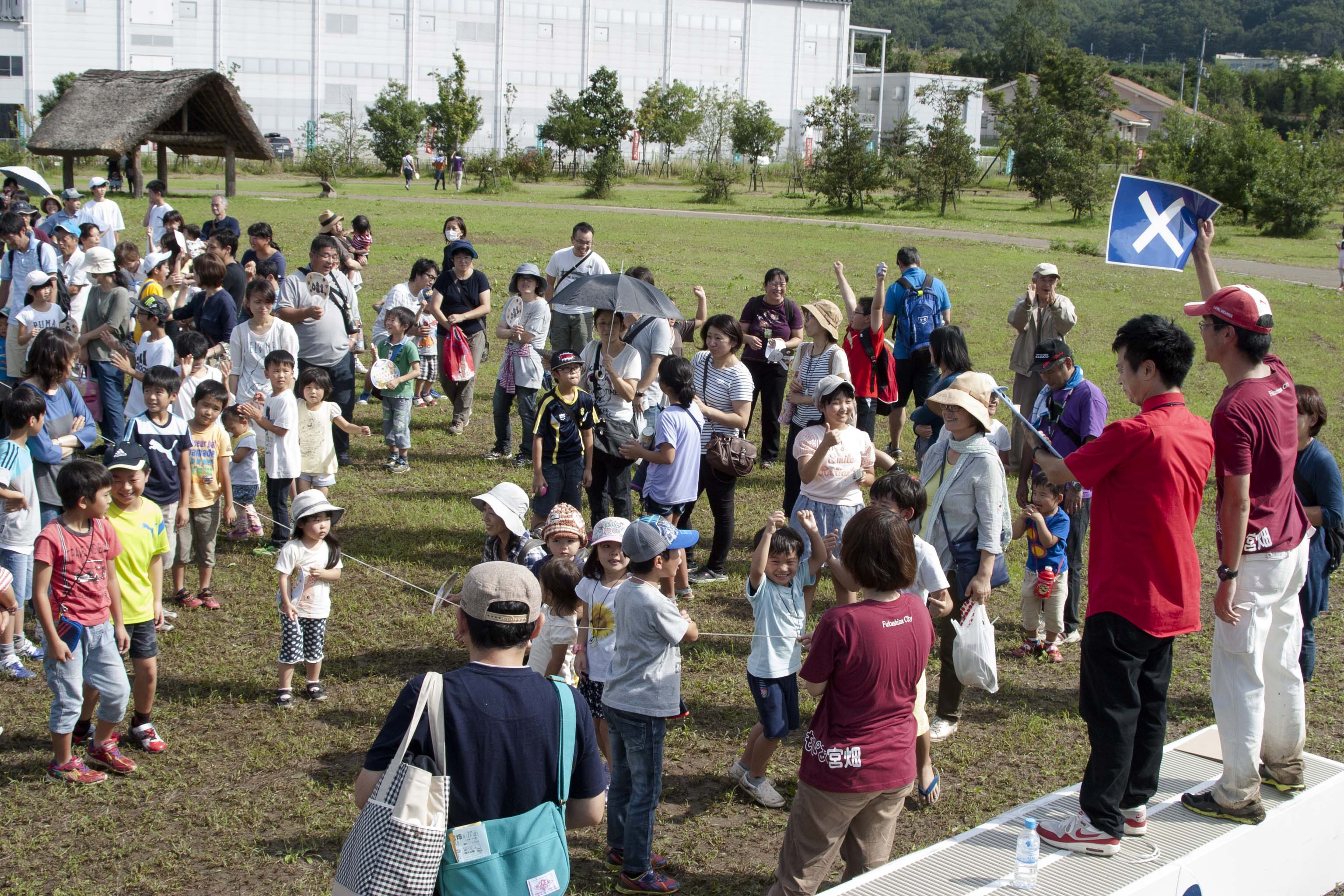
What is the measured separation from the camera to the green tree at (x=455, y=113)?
53.8m

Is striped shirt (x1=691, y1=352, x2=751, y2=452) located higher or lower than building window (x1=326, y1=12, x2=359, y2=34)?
lower

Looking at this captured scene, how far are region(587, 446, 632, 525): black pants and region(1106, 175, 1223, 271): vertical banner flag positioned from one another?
3.85 meters

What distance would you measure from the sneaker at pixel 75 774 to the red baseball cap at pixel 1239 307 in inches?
215

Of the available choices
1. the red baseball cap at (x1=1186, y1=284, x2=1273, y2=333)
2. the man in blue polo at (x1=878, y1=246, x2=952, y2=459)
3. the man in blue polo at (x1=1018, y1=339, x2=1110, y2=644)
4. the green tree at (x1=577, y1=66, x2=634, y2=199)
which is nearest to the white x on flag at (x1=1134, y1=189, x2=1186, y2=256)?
the red baseball cap at (x1=1186, y1=284, x2=1273, y2=333)

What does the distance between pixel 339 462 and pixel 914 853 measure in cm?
A: 793

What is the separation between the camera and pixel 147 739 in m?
5.94

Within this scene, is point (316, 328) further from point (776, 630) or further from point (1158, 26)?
point (1158, 26)

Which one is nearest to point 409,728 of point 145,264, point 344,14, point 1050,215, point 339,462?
point 339,462

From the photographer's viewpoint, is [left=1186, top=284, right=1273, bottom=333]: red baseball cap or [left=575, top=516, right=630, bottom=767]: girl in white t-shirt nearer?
[left=1186, top=284, right=1273, bottom=333]: red baseball cap

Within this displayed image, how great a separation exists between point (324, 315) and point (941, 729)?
6568 millimetres

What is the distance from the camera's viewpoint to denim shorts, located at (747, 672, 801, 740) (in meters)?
5.33

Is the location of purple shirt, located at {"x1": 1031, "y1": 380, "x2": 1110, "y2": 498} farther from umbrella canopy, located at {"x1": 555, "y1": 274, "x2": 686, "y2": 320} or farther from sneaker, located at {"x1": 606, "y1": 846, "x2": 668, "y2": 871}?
sneaker, located at {"x1": 606, "y1": 846, "x2": 668, "y2": 871}

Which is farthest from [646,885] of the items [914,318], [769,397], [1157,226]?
[914,318]

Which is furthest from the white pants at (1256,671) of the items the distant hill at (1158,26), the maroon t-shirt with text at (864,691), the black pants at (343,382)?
the distant hill at (1158,26)
